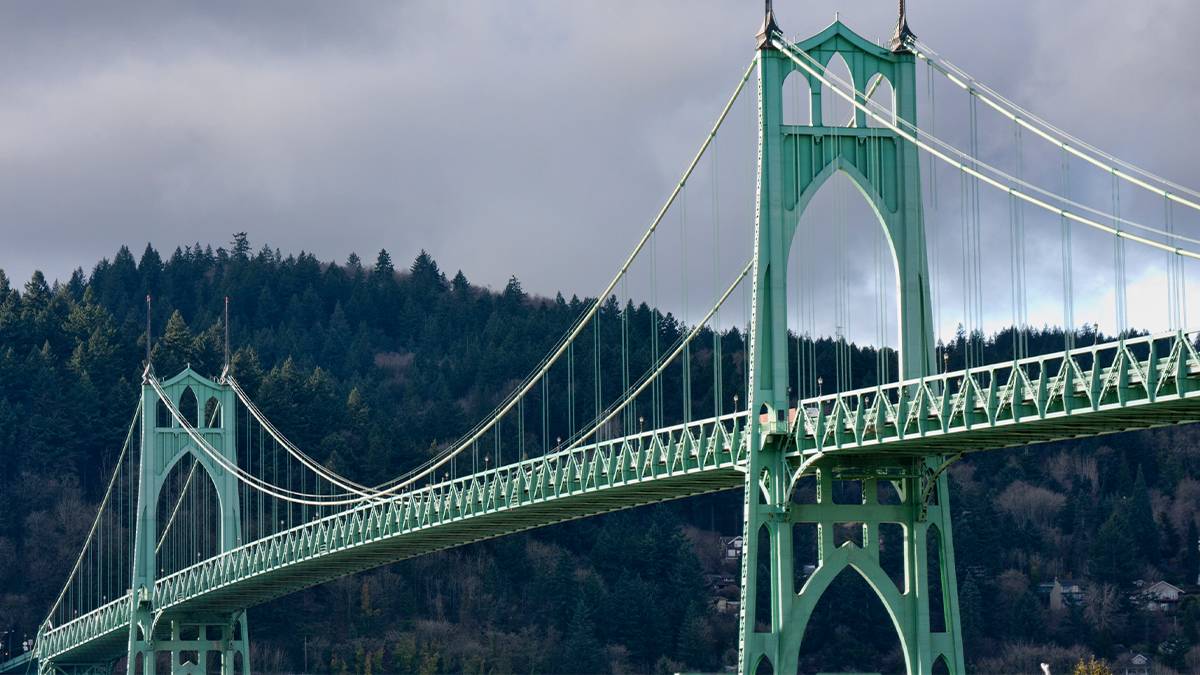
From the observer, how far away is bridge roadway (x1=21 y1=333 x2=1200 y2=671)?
47844mm

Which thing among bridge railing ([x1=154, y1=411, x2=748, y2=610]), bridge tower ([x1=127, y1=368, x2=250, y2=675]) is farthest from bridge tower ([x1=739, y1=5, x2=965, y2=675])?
bridge tower ([x1=127, y1=368, x2=250, y2=675])

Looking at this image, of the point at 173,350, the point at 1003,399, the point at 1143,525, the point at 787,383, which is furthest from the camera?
the point at 1143,525

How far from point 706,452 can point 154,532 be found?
1792 inches

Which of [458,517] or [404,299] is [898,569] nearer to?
[458,517]

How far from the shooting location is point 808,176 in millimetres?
57219

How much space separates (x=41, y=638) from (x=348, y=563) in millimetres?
31486

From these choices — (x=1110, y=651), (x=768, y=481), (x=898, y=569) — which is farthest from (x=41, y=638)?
(x=768, y=481)

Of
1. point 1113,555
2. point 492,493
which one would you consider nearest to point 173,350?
point 1113,555

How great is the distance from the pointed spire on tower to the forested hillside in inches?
2002

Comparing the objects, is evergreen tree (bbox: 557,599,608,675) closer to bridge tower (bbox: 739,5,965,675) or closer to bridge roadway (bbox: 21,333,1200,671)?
bridge roadway (bbox: 21,333,1200,671)

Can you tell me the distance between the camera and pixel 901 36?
57.8 metres

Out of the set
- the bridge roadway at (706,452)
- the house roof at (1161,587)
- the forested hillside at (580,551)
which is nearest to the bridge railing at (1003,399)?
the bridge roadway at (706,452)

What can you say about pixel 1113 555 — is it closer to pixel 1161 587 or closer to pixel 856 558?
pixel 1161 587

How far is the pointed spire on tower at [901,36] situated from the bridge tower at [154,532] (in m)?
46.5
